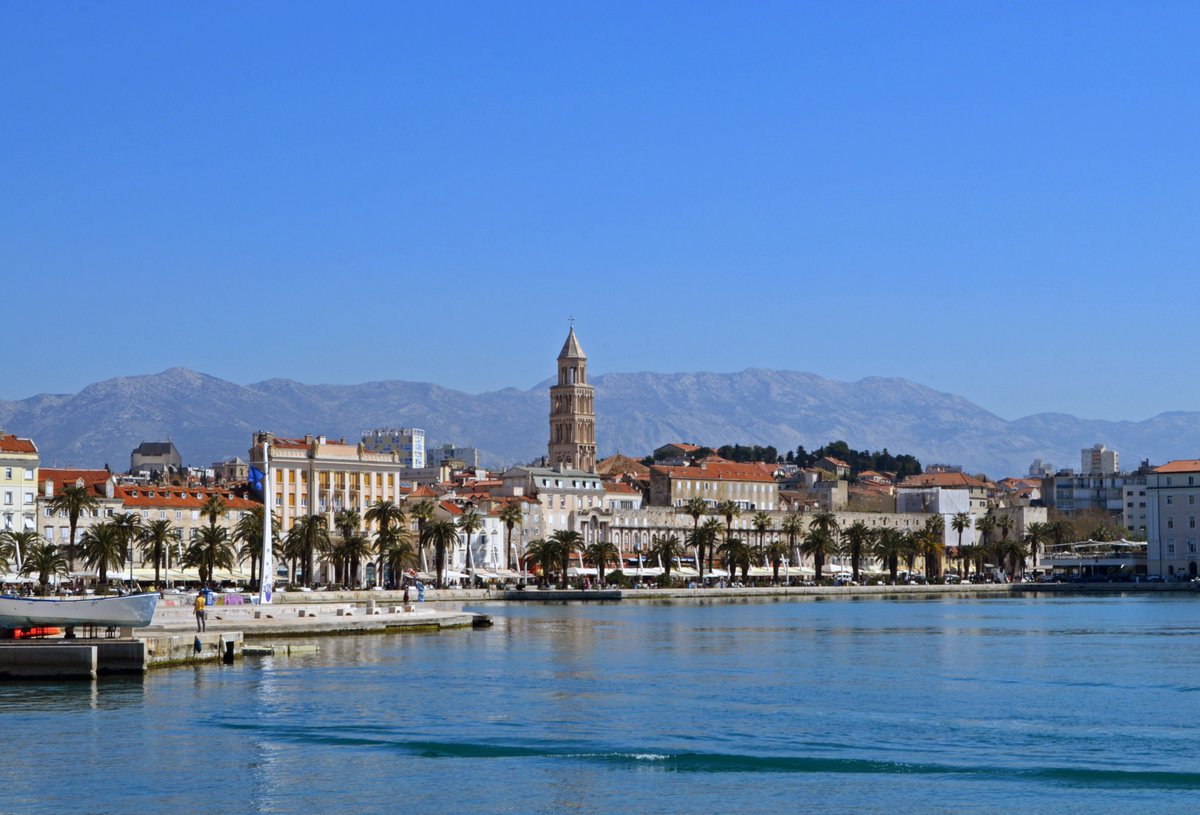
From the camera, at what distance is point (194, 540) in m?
117

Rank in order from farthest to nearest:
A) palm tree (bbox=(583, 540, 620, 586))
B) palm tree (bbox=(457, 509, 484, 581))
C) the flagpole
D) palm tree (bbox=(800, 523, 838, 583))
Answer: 1. palm tree (bbox=(800, 523, 838, 583))
2. palm tree (bbox=(583, 540, 620, 586))
3. palm tree (bbox=(457, 509, 484, 581))
4. the flagpole

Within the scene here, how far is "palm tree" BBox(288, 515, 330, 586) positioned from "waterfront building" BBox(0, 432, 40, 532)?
57.9 feet

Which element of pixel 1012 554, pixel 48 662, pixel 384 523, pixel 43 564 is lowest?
pixel 48 662

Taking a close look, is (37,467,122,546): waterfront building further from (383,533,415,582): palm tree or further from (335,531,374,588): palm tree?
(383,533,415,582): palm tree

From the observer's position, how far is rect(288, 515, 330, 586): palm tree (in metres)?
116

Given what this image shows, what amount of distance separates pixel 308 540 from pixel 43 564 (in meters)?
19.6

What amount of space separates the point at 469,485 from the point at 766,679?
4963 inches

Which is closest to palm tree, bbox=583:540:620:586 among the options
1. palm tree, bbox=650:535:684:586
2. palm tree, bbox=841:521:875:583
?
palm tree, bbox=650:535:684:586

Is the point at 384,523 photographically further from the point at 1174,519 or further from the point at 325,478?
the point at 1174,519

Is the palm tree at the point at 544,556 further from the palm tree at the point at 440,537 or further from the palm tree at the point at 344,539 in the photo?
the palm tree at the point at 344,539

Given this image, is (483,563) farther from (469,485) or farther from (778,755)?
(778,755)

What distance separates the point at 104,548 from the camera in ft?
339

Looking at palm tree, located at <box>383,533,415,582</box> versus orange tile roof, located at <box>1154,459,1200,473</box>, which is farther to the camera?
orange tile roof, located at <box>1154,459,1200,473</box>

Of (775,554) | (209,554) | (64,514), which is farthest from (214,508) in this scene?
(775,554)
